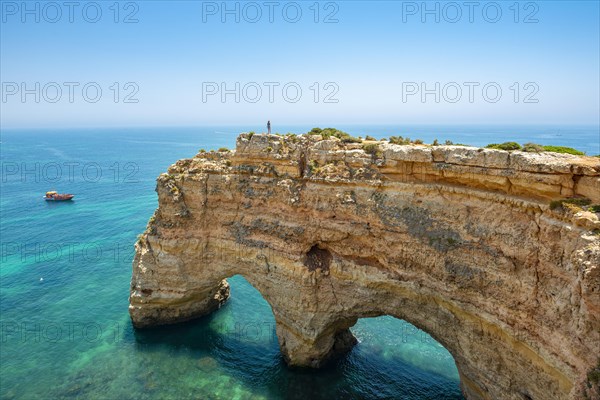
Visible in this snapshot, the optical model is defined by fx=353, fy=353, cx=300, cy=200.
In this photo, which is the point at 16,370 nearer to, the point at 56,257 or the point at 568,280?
the point at 56,257

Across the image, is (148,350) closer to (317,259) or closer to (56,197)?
(317,259)

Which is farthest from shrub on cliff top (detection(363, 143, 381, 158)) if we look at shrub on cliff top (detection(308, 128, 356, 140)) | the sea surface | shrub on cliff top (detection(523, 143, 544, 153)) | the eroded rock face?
the sea surface

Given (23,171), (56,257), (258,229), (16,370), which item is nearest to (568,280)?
(258,229)

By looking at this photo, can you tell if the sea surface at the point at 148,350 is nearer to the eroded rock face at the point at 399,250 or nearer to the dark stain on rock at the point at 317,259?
the eroded rock face at the point at 399,250

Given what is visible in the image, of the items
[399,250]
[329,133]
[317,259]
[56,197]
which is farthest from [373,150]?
[56,197]

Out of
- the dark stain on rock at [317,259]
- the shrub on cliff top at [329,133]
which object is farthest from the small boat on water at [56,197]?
the dark stain on rock at [317,259]

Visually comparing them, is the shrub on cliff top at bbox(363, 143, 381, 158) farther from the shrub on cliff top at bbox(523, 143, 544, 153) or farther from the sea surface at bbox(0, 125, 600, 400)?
the sea surface at bbox(0, 125, 600, 400)
